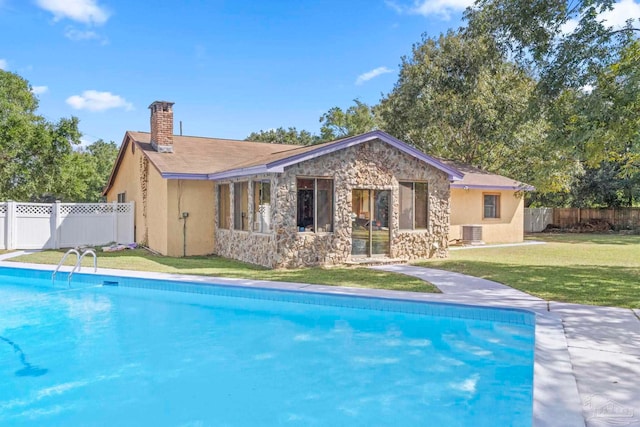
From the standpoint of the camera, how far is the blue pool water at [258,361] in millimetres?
5301

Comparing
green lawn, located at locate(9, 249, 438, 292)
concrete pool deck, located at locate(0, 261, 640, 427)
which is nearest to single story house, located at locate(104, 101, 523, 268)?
green lawn, located at locate(9, 249, 438, 292)

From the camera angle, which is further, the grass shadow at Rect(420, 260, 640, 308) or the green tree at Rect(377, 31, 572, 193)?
the green tree at Rect(377, 31, 572, 193)

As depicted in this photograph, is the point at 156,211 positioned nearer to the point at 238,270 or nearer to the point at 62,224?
the point at 62,224

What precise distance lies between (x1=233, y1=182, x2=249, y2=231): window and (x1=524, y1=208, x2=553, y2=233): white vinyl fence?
72.7ft

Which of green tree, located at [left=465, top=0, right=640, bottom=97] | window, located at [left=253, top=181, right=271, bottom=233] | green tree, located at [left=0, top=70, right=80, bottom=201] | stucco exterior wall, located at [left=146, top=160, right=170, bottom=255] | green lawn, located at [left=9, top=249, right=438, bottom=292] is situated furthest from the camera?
green tree, located at [left=0, top=70, right=80, bottom=201]

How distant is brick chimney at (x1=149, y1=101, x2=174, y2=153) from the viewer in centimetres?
1722

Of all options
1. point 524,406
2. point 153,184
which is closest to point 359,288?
point 524,406

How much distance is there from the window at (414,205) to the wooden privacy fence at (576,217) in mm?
18525

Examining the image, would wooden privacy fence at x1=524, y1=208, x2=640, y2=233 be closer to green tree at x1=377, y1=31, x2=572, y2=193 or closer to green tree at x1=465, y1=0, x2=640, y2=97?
green tree at x1=377, y1=31, x2=572, y2=193

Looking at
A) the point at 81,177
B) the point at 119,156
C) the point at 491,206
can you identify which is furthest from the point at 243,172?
the point at 81,177

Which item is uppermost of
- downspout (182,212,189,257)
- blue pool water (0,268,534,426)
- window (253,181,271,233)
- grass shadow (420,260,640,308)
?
window (253,181,271,233)

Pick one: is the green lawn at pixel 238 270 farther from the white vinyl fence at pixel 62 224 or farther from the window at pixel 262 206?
the white vinyl fence at pixel 62 224

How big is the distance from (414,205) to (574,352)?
30.7ft

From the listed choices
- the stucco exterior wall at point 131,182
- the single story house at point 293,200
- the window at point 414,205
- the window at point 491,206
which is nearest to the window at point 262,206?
the single story house at point 293,200
